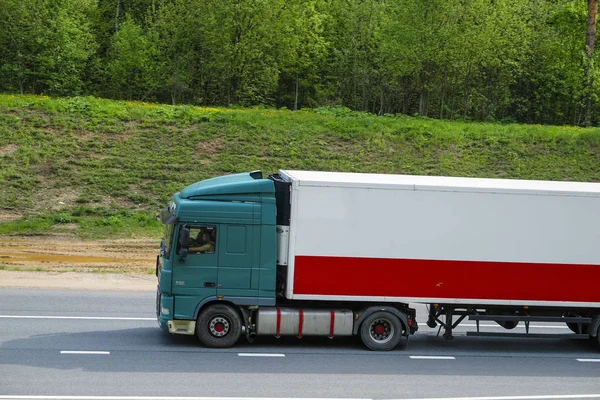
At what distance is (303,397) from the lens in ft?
41.3

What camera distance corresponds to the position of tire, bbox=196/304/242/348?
50.5ft

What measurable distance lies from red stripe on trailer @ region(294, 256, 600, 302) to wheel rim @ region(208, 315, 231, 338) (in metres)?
1.40

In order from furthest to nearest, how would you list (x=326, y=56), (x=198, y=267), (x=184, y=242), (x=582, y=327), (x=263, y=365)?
(x=326, y=56) → (x=582, y=327) → (x=198, y=267) → (x=184, y=242) → (x=263, y=365)

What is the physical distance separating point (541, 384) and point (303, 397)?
13.8 ft

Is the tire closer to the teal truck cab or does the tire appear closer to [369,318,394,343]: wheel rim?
the teal truck cab

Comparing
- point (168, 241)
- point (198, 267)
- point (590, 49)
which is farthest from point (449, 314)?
point (590, 49)

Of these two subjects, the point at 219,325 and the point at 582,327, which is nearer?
the point at 219,325

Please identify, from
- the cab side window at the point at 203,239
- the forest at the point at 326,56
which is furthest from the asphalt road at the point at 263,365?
the forest at the point at 326,56

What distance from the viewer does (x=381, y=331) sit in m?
15.8

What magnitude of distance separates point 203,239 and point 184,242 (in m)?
0.48

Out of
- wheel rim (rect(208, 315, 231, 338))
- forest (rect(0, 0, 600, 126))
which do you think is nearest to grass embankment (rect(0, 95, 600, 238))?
forest (rect(0, 0, 600, 126))

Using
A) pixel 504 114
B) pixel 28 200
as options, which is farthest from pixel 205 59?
pixel 28 200

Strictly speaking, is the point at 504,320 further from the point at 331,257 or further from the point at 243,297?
the point at 243,297

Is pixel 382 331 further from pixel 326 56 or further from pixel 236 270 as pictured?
pixel 326 56
